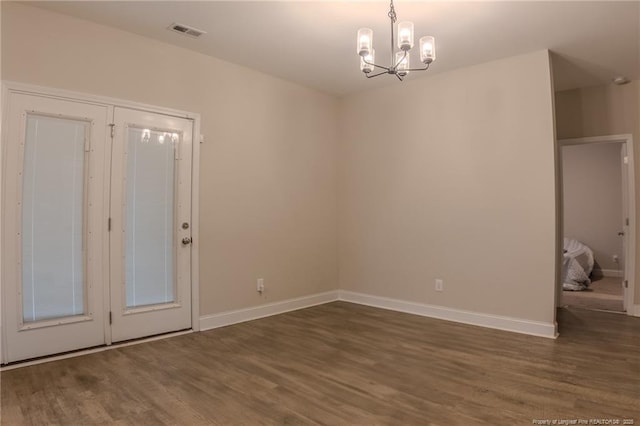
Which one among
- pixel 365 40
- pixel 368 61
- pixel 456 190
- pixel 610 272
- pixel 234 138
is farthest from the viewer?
pixel 610 272

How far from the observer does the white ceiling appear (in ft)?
10.2

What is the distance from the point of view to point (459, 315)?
4418mm

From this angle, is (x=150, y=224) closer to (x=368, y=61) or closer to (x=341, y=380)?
(x=341, y=380)

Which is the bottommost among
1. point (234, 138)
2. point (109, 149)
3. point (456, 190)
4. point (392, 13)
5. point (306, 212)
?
point (306, 212)

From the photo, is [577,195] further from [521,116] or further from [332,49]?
[332,49]

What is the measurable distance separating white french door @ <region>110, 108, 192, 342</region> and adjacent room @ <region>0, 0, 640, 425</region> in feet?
0.07

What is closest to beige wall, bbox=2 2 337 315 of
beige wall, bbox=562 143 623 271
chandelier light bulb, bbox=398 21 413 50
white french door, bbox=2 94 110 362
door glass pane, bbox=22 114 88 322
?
white french door, bbox=2 94 110 362

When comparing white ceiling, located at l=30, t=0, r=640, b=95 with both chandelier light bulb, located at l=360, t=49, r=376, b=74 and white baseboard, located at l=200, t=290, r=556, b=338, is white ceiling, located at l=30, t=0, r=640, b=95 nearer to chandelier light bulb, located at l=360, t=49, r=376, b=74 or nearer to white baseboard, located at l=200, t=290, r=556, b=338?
chandelier light bulb, located at l=360, t=49, r=376, b=74

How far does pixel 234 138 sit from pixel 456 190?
256 cm

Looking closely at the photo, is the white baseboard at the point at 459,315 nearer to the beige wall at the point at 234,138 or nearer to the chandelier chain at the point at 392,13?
the beige wall at the point at 234,138

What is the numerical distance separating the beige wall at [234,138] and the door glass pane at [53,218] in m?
0.43

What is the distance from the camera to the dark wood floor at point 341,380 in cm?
229

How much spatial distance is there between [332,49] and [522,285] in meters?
3.07

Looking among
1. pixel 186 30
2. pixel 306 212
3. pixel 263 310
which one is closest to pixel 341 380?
pixel 263 310
